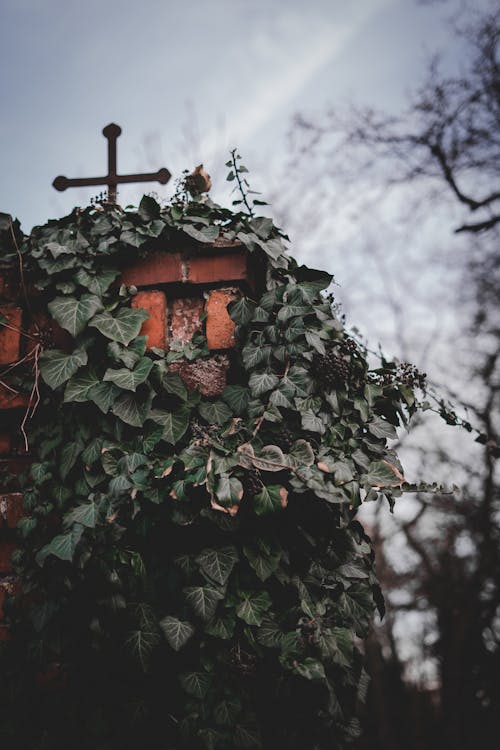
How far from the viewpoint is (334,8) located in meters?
3.07

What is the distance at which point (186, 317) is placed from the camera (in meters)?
1.15

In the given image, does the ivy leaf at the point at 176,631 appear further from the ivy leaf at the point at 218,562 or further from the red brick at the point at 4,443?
the red brick at the point at 4,443

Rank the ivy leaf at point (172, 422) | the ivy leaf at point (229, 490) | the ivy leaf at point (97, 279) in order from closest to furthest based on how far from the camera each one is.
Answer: the ivy leaf at point (229, 490) → the ivy leaf at point (172, 422) → the ivy leaf at point (97, 279)

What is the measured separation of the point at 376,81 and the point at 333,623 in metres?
3.87

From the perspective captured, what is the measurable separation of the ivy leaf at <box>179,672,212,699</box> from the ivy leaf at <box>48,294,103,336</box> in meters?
0.73

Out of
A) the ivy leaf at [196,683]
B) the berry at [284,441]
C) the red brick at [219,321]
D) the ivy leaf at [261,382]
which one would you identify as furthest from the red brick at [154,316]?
the ivy leaf at [196,683]

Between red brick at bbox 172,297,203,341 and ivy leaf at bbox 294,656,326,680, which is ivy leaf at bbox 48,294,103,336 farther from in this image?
ivy leaf at bbox 294,656,326,680

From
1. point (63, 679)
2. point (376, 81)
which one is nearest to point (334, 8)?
point (376, 81)

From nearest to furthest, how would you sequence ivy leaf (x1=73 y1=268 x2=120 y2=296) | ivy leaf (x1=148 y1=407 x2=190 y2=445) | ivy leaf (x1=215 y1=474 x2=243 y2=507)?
ivy leaf (x1=215 y1=474 x2=243 y2=507) → ivy leaf (x1=148 y1=407 x2=190 y2=445) → ivy leaf (x1=73 y1=268 x2=120 y2=296)

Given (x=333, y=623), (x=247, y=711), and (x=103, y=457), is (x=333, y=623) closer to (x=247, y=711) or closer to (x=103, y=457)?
(x=247, y=711)

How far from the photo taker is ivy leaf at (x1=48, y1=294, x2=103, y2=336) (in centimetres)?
109

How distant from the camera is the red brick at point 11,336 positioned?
117 cm

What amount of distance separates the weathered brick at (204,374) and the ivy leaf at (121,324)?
0.37 feet

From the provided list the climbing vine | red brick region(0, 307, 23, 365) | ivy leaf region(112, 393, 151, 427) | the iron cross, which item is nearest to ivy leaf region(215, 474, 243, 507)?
the climbing vine
